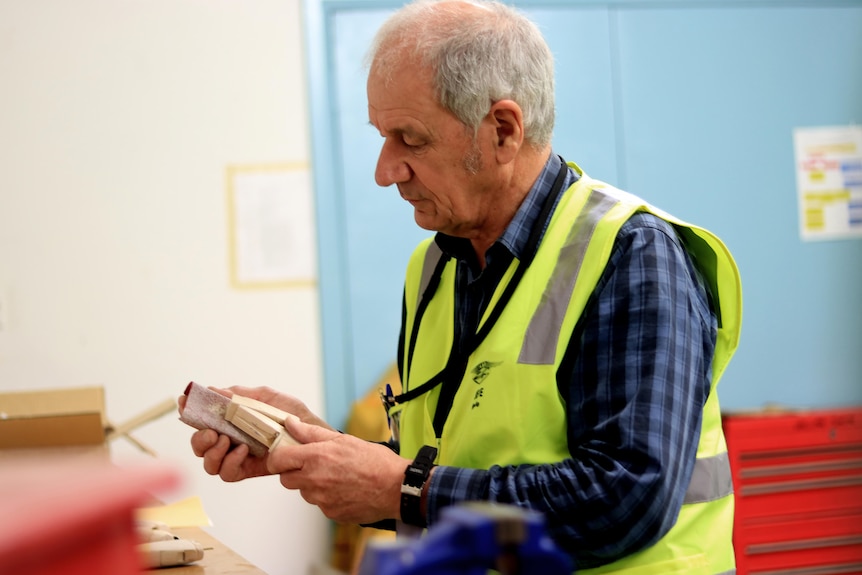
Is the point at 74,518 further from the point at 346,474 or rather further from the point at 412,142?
the point at 412,142

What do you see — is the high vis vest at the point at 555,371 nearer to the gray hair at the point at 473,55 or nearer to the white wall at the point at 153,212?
the gray hair at the point at 473,55

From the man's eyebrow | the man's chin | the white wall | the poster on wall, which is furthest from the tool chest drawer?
the man's eyebrow

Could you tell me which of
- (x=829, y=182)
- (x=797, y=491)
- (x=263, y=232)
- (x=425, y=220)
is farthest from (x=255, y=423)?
(x=829, y=182)

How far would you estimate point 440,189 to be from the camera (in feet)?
4.99

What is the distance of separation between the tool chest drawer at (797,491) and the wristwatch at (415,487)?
213 cm

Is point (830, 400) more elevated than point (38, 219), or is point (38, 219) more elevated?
point (38, 219)

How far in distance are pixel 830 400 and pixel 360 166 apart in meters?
1.93

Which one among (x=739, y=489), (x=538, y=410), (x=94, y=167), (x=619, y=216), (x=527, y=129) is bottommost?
(x=739, y=489)

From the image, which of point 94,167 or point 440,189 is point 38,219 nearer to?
point 94,167

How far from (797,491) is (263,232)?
201 cm

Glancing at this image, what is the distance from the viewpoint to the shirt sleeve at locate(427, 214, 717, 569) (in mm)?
1229

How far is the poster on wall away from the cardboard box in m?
2.58

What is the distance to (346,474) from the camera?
1298 millimetres

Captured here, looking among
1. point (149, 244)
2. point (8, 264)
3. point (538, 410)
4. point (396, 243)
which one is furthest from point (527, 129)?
point (8, 264)
